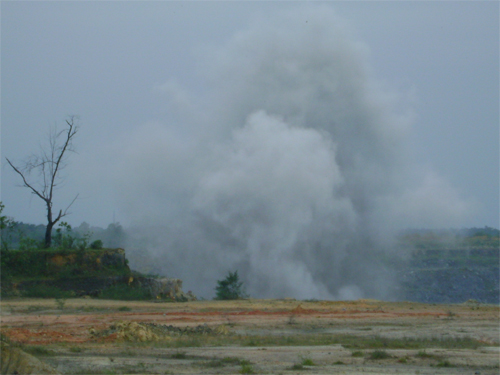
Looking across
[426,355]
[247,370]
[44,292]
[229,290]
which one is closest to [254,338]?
[426,355]

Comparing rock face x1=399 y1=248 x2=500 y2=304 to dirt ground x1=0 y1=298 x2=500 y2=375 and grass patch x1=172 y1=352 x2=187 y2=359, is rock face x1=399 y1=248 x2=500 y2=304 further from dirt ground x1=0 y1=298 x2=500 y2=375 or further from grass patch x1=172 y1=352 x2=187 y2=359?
grass patch x1=172 y1=352 x2=187 y2=359

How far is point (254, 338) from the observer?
13.9 meters

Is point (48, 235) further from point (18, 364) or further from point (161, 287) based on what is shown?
point (18, 364)

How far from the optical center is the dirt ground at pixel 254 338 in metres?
9.96

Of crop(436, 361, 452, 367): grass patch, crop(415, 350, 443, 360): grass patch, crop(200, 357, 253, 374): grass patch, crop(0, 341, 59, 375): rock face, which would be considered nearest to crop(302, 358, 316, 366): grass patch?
crop(200, 357, 253, 374): grass patch

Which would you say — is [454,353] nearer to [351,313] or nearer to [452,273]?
[351,313]

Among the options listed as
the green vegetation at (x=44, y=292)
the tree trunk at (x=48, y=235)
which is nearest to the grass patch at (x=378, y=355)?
the green vegetation at (x=44, y=292)

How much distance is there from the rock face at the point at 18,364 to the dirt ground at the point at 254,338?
1.19 m

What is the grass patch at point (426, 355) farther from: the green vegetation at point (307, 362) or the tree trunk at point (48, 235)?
the tree trunk at point (48, 235)

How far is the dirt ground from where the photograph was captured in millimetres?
9961

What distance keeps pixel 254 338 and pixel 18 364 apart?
23.8 feet

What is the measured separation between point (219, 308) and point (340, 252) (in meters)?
18.1

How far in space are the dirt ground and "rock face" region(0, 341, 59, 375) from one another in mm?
1193

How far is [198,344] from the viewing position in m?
12.8
